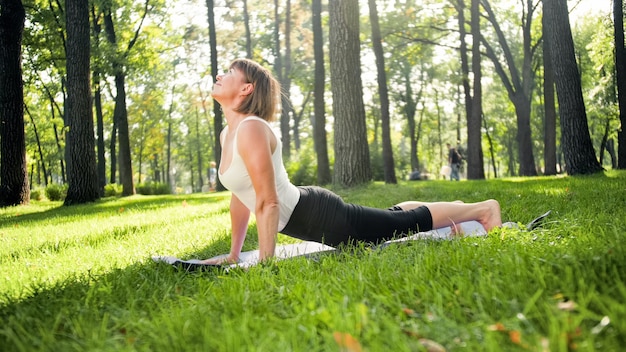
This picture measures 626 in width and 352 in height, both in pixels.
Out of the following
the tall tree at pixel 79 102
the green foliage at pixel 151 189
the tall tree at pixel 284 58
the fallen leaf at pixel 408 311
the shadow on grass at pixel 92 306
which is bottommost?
the shadow on grass at pixel 92 306

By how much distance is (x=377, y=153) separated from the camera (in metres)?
25.2

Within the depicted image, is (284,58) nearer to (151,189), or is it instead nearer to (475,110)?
(151,189)

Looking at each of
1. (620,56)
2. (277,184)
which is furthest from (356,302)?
(620,56)

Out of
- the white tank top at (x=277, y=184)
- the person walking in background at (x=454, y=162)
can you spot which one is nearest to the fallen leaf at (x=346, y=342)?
the white tank top at (x=277, y=184)

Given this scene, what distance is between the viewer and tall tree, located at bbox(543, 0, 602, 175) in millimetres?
11500

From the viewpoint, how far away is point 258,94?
390 cm

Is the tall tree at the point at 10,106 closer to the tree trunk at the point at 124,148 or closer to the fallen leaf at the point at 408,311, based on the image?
the tree trunk at the point at 124,148

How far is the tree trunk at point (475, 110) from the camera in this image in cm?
1686

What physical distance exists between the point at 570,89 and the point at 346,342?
12.0 meters

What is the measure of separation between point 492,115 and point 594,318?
1756 inches

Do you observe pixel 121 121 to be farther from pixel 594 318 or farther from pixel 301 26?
pixel 594 318

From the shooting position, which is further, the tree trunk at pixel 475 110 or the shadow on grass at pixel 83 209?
the tree trunk at pixel 475 110

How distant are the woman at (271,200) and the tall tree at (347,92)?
300 inches

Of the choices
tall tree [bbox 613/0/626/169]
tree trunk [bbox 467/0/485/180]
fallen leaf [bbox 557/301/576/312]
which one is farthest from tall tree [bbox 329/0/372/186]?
fallen leaf [bbox 557/301/576/312]
